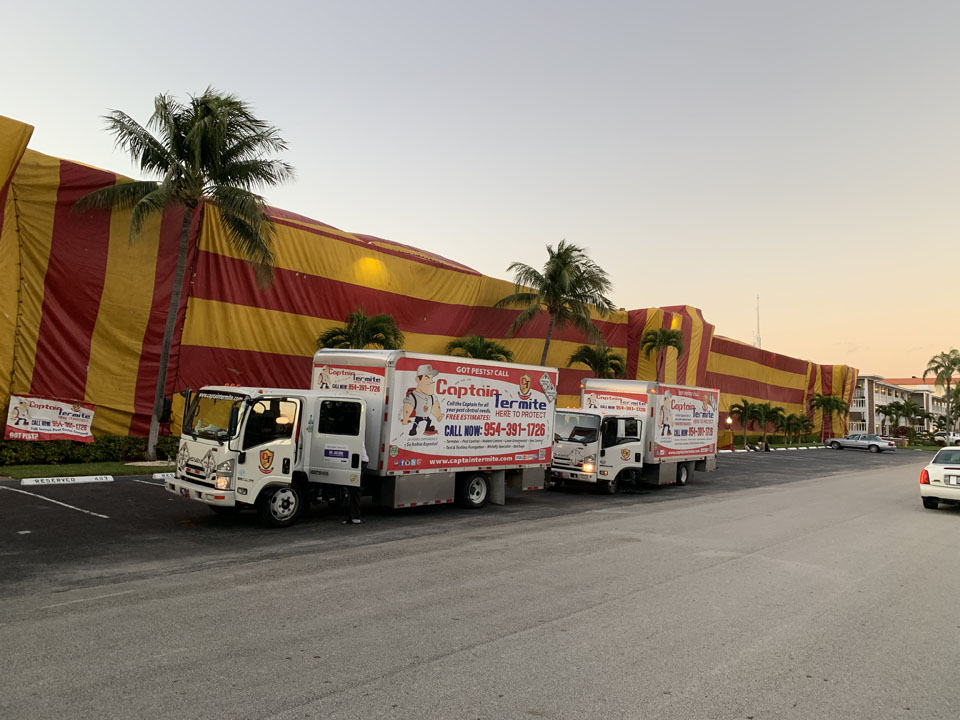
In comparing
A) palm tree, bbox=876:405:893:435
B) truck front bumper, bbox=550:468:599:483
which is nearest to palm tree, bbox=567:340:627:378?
truck front bumper, bbox=550:468:599:483

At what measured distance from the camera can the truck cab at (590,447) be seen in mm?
18906

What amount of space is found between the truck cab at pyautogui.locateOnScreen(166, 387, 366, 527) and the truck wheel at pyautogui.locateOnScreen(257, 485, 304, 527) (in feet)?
0.06

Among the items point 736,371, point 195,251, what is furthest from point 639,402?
point 736,371

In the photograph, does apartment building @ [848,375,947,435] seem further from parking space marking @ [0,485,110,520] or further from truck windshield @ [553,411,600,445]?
parking space marking @ [0,485,110,520]

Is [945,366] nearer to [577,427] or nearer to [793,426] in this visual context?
[793,426]

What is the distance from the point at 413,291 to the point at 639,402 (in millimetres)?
13381

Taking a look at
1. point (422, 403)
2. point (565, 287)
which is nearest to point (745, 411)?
point (565, 287)

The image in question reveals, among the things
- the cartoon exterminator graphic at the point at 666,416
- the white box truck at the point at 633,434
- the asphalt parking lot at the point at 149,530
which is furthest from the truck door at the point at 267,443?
the cartoon exterminator graphic at the point at 666,416

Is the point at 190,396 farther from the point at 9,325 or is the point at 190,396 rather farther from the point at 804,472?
the point at 804,472

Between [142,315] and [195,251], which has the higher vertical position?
[195,251]

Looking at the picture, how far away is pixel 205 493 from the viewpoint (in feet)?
36.7

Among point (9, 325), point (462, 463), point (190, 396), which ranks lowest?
point (462, 463)

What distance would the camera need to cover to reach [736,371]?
58.6 metres

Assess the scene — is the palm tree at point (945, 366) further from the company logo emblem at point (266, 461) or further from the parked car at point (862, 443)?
the company logo emblem at point (266, 461)
